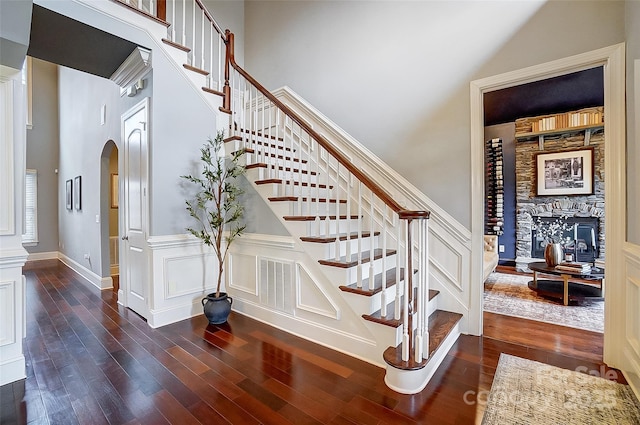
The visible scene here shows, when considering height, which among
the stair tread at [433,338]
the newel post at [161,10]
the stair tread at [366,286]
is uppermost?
the newel post at [161,10]

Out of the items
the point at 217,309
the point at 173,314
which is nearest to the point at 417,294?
the point at 217,309

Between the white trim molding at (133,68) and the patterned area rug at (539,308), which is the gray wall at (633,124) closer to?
the patterned area rug at (539,308)

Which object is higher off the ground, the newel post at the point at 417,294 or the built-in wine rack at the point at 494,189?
the built-in wine rack at the point at 494,189

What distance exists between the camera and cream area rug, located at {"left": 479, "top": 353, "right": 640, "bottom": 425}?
163 cm

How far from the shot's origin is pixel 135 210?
332cm

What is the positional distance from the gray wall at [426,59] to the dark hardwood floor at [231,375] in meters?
1.28

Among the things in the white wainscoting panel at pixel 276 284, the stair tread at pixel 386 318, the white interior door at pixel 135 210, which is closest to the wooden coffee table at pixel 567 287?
the stair tread at pixel 386 318

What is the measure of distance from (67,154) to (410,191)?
7.04m

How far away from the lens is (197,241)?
328cm

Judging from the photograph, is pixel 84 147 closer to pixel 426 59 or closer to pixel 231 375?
pixel 231 375

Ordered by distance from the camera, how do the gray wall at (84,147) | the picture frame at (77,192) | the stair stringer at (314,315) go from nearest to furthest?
1. the stair stringer at (314,315)
2. the gray wall at (84,147)
3. the picture frame at (77,192)

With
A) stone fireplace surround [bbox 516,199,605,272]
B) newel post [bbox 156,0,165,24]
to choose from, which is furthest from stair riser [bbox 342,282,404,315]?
stone fireplace surround [bbox 516,199,605,272]

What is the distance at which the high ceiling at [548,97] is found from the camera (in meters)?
4.17

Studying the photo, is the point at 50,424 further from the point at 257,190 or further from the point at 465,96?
the point at 465,96
